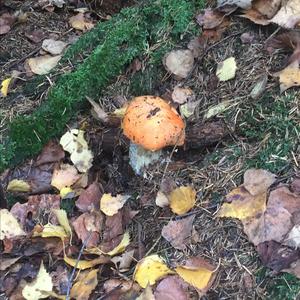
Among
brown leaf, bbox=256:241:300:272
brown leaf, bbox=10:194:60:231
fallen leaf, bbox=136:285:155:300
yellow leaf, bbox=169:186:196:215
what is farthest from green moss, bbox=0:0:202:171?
brown leaf, bbox=256:241:300:272

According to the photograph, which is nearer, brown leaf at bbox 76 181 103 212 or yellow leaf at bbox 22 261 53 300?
yellow leaf at bbox 22 261 53 300

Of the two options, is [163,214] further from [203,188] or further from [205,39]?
[205,39]

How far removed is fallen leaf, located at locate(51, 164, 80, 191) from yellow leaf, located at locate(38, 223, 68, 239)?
0.96 ft

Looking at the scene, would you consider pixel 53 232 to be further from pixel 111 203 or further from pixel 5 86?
pixel 5 86

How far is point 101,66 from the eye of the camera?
3350 millimetres

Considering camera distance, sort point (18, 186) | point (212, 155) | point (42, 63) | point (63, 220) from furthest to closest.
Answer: point (42, 63), point (18, 186), point (212, 155), point (63, 220)

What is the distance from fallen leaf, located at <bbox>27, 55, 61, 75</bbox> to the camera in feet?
11.8

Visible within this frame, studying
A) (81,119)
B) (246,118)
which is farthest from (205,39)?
(81,119)

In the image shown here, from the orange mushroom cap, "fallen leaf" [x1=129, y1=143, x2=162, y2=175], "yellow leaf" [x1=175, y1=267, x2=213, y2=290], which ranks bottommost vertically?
"yellow leaf" [x1=175, y1=267, x2=213, y2=290]

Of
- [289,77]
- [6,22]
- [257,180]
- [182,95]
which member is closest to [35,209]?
[182,95]

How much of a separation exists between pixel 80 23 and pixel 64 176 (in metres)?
1.38

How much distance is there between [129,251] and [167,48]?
4.30 ft

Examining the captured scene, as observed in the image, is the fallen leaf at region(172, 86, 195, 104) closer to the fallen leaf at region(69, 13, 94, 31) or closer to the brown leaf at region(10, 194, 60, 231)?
the brown leaf at region(10, 194, 60, 231)

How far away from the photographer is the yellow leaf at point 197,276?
99.5 inches
